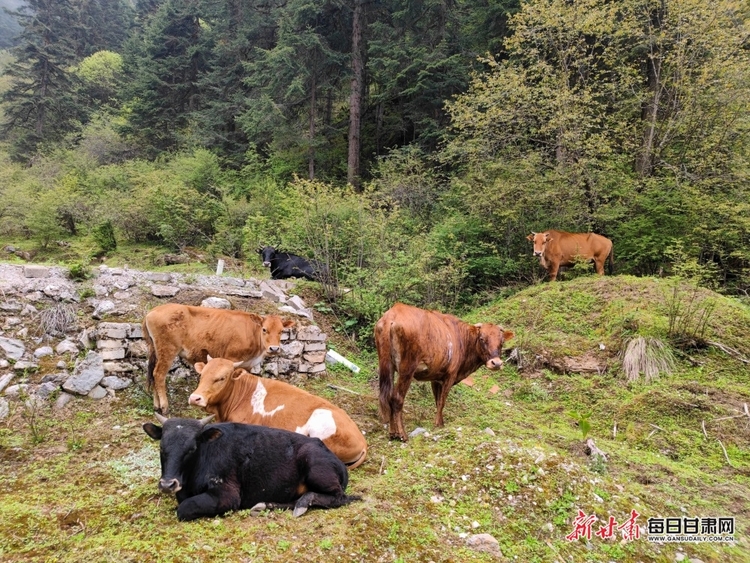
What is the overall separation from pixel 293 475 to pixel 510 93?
12451 millimetres

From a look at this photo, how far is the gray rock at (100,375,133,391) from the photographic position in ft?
18.5

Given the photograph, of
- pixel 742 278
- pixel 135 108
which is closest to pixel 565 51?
pixel 742 278

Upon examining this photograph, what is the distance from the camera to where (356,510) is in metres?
3.45

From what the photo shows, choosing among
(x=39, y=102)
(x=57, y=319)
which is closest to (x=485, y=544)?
(x=57, y=319)

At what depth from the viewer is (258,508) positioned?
3.49 m

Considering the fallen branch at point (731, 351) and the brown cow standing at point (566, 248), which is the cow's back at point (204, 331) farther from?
the brown cow standing at point (566, 248)

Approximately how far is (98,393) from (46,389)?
1.80 ft

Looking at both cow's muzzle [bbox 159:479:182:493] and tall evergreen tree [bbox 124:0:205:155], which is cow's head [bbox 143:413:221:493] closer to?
cow's muzzle [bbox 159:479:182:493]

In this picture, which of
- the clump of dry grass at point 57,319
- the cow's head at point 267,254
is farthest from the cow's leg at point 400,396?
the cow's head at point 267,254

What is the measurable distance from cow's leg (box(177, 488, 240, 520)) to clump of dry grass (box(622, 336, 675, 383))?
6519 millimetres

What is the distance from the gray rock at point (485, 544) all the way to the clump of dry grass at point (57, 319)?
605 centimetres

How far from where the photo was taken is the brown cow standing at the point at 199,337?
5332mm

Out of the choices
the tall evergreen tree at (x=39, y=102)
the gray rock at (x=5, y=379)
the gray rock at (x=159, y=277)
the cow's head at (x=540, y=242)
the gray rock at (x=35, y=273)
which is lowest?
the gray rock at (x=5, y=379)

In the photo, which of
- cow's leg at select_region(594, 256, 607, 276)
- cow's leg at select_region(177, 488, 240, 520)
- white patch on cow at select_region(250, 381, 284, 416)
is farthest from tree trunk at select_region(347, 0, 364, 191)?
cow's leg at select_region(177, 488, 240, 520)
